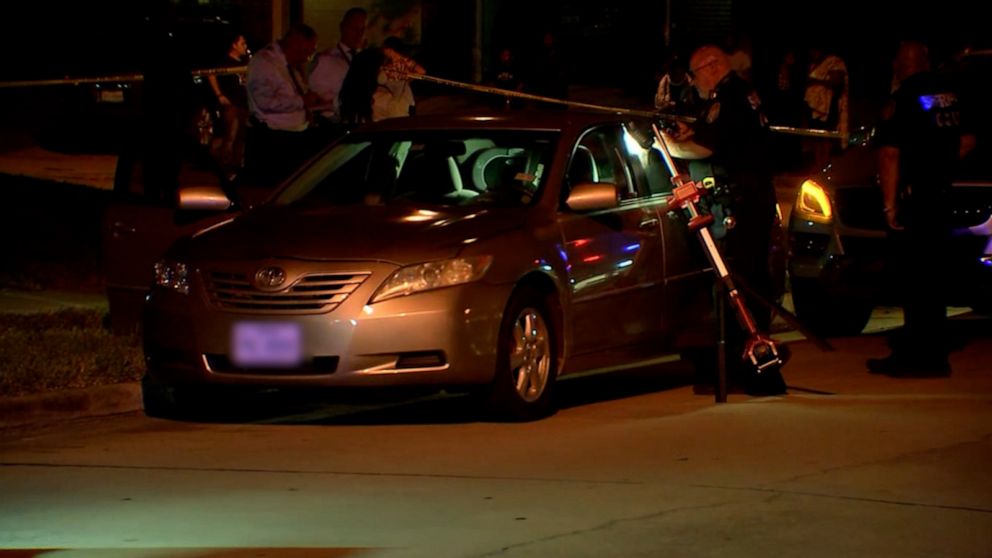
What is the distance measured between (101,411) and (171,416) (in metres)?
0.36

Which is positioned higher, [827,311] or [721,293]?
[721,293]

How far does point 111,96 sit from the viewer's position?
2350cm

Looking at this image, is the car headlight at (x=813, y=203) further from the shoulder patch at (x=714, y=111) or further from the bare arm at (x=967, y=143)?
the shoulder patch at (x=714, y=111)

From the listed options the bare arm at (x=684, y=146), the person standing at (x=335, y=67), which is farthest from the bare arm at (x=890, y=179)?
the person standing at (x=335, y=67)

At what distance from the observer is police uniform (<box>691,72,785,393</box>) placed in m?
10.7

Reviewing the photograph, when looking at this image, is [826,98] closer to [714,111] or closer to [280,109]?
[280,109]

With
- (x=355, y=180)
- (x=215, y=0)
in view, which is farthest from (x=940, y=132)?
(x=215, y=0)

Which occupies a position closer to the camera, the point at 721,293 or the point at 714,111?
the point at 721,293

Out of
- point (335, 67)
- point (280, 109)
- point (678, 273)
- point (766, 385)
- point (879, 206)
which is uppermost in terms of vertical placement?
point (335, 67)

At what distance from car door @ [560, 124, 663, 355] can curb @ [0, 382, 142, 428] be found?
2.36 meters

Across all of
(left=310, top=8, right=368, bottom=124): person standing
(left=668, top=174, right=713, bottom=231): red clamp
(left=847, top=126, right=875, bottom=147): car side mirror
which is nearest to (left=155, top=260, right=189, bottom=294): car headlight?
(left=668, top=174, right=713, bottom=231): red clamp

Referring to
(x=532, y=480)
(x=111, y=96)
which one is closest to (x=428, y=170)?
(x=532, y=480)

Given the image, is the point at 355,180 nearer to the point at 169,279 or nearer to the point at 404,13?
the point at 169,279

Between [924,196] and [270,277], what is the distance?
399 cm
